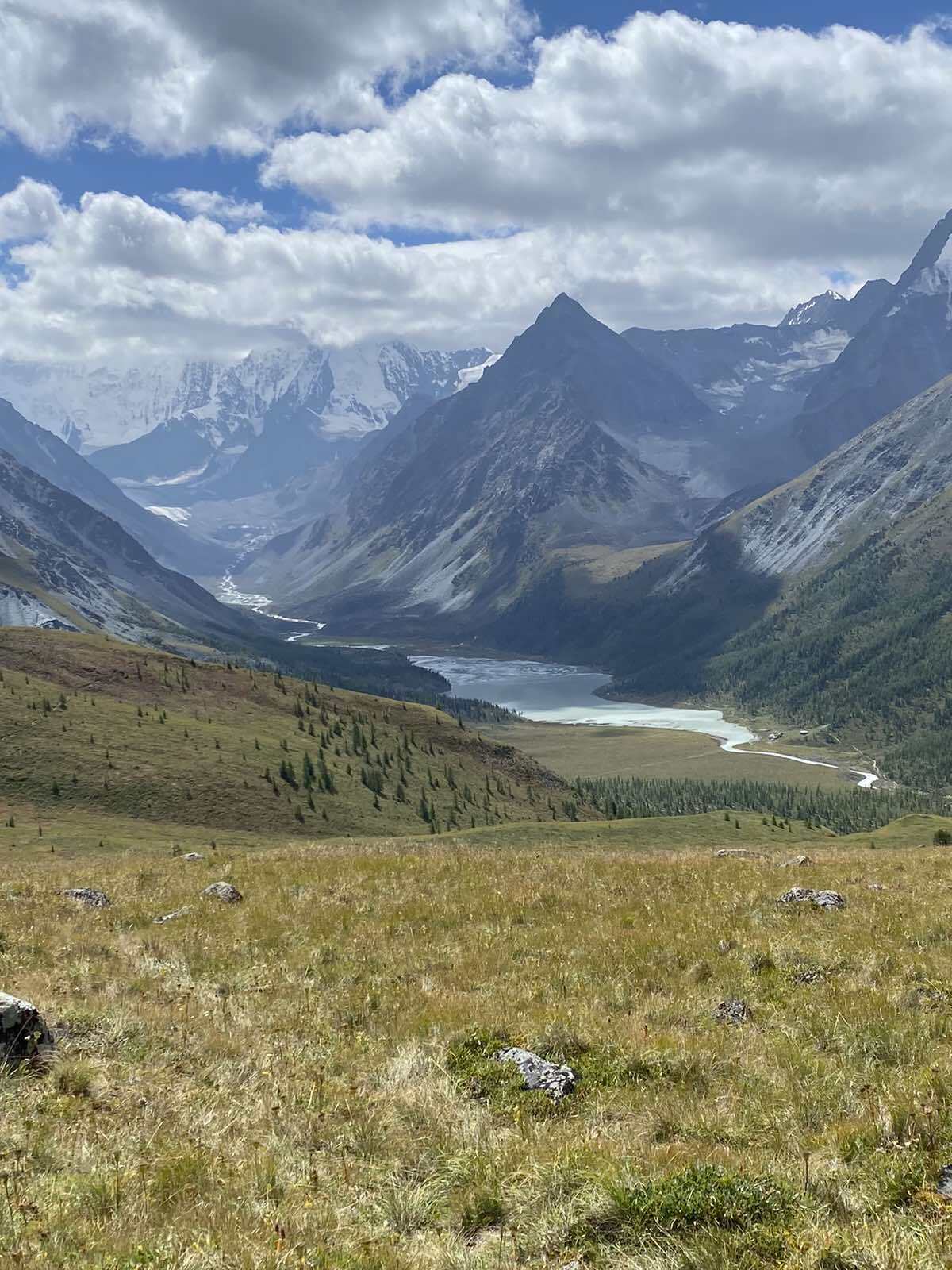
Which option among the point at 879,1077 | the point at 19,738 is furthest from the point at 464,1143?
the point at 19,738

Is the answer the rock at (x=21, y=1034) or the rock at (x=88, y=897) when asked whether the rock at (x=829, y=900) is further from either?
the rock at (x=88, y=897)

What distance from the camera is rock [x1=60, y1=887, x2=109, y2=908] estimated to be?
19609 mm

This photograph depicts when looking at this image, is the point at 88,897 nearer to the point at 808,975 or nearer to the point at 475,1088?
the point at 475,1088

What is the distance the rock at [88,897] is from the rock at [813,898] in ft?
52.7

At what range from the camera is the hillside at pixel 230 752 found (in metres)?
71.4

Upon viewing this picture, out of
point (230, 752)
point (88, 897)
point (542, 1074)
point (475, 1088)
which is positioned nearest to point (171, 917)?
point (88, 897)

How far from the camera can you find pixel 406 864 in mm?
24969

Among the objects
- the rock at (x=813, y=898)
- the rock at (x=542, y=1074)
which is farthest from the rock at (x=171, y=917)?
the rock at (x=813, y=898)

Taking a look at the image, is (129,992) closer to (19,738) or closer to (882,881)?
(882,881)

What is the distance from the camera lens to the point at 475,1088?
32.3 feet

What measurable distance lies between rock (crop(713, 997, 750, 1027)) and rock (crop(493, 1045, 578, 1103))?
2.98 metres

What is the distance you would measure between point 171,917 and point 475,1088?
35.6ft

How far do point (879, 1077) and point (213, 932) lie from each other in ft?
40.3

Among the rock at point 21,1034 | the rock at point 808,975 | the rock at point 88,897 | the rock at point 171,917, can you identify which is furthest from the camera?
the rock at point 88,897
